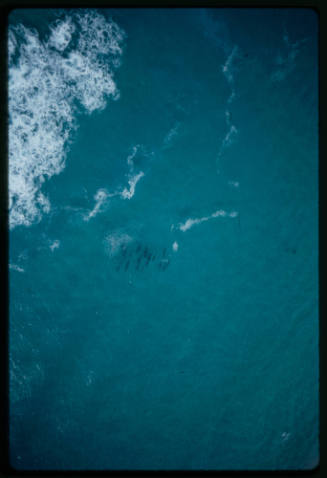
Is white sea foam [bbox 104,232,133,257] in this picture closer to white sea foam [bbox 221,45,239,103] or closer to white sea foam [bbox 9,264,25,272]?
white sea foam [bbox 9,264,25,272]

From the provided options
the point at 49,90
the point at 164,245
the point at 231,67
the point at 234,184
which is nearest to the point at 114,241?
the point at 164,245

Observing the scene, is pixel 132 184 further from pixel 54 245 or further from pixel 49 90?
pixel 49 90

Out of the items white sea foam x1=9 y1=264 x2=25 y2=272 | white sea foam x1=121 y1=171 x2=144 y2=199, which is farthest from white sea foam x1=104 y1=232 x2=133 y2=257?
white sea foam x1=9 y1=264 x2=25 y2=272

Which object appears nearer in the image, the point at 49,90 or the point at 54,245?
the point at 49,90

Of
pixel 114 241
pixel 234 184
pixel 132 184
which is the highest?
pixel 132 184

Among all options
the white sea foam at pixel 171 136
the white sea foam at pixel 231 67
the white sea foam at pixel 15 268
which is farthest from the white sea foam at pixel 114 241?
the white sea foam at pixel 231 67

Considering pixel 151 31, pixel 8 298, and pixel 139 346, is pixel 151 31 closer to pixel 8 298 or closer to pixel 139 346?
pixel 8 298
